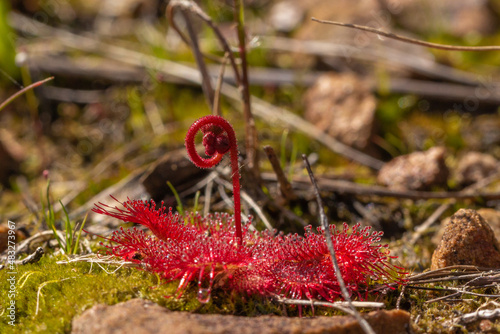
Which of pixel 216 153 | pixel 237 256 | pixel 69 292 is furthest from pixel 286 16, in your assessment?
pixel 69 292

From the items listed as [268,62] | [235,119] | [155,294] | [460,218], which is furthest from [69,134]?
[460,218]

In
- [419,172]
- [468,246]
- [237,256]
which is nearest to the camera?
[237,256]

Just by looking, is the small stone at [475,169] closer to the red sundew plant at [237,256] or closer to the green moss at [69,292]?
the red sundew plant at [237,256]

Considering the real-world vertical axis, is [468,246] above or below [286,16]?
below

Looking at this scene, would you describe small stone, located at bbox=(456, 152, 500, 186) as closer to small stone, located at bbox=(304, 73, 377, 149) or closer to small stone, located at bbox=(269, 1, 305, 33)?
small stone, located at bbox=(304, 73, 377, 149)

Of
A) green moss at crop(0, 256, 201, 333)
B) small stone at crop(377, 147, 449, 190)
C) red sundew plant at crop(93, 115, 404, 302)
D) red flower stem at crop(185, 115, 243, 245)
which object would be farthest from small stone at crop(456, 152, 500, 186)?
green moss at crop(0, 256, 201, 333)

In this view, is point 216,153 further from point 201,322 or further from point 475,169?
point 475,169
